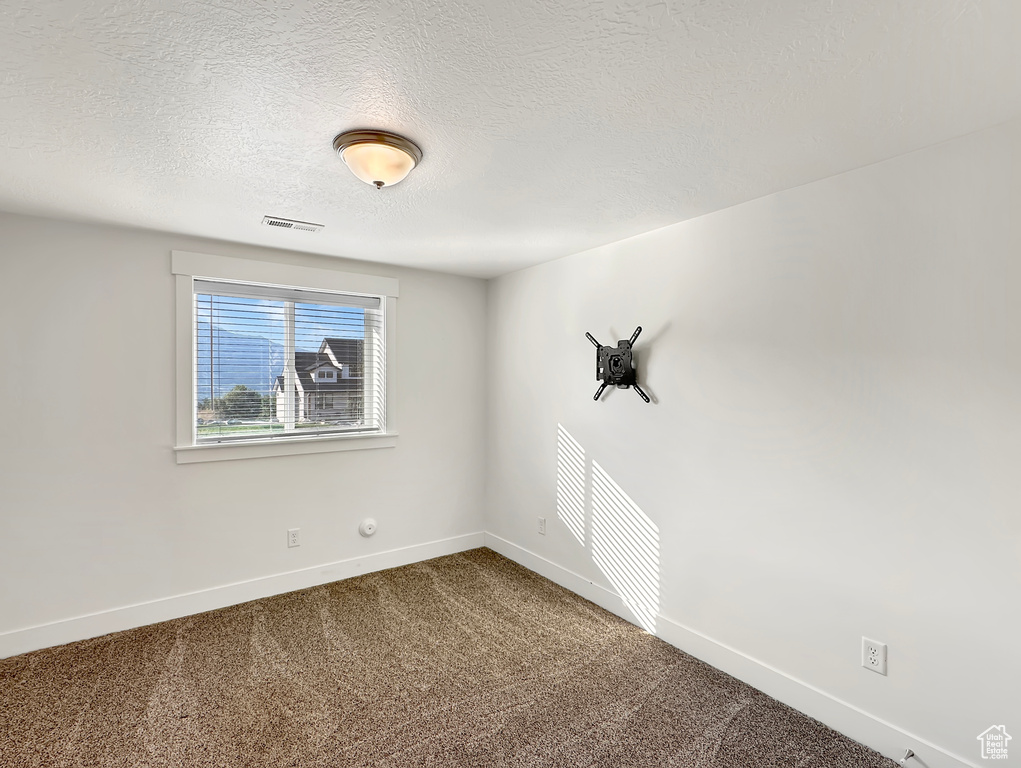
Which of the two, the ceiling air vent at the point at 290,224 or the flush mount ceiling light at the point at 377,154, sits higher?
the ceiling air vent at the point at 290,224

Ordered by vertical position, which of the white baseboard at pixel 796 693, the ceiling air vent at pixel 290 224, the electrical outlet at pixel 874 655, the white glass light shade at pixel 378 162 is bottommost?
the white baseboard at pixel 796 693

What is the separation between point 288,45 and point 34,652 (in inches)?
128

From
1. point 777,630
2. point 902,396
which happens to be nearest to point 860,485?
point 902,396

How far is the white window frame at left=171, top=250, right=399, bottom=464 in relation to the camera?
3.13 metres

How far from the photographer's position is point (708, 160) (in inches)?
80.4

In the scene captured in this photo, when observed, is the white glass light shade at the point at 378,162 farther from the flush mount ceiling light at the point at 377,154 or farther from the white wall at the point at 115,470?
the white wall at the point at 115,470

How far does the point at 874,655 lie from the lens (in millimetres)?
2049

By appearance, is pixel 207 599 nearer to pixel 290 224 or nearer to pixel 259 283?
pixel 259 283

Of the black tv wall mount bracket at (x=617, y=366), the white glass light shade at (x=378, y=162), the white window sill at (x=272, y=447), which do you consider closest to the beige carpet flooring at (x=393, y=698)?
the white window sill at (x=272, y=447)

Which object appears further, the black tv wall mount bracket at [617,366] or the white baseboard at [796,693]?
the black tv wall mount bracket at [617,366]

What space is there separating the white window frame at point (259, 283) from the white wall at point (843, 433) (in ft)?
5.23

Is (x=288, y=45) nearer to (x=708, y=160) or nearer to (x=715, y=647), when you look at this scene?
(x=708, y=160)

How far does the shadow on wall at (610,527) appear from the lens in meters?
2.98

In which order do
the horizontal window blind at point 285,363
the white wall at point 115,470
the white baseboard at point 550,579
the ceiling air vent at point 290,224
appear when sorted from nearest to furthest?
the white baseboard at point 550,579 < the white wall at point 115,470 < the ceiling air vent at point 290,224 < the horizontal window blind at point 285,363
